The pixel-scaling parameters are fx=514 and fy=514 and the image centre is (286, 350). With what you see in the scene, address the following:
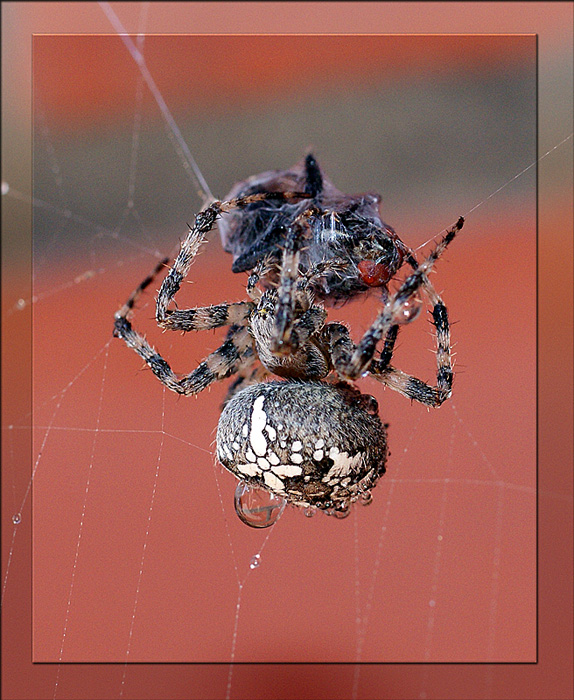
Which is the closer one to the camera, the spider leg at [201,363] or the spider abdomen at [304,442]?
the spider abdomen at [304,442]

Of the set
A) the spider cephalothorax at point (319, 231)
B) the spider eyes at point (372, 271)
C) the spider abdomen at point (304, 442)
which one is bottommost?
the spider abdomen at point (304, 442)

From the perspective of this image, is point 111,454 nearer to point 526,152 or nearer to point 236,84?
point 236,84

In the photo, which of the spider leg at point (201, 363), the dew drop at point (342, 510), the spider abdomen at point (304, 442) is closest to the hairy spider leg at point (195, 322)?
the spider leg at point (201, 363)

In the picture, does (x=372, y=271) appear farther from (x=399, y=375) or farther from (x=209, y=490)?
(x=209, y=490)

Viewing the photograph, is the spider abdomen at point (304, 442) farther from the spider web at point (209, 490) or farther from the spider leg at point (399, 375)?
the spider web at point (209, 490)

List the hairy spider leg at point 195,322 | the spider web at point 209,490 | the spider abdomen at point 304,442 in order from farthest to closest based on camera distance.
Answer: the spider web at point 209,490 → the hairy spider leg at point 195,322 → the spider abdomen at point 304,442

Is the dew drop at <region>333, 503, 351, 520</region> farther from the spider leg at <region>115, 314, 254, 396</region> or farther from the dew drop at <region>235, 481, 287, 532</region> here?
the spider leg at <region>115, 314, 254, 396</region>

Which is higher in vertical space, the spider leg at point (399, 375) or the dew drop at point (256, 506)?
the spider leg at point (399, 375)

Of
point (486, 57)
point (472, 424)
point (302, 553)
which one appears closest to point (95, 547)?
point (302, 553)

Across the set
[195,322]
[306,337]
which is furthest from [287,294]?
[195,322]
